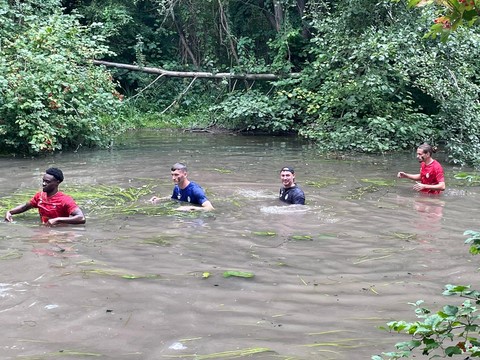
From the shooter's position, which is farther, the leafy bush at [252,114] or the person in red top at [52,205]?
the leafy bush at [252,114]

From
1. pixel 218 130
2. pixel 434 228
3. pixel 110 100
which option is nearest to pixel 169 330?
pixel 434 228

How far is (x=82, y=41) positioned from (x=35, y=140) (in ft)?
12.2

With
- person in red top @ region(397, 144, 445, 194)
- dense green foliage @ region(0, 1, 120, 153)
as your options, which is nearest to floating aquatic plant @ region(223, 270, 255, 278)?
person in red top @ region(397, 144, 445, 194)

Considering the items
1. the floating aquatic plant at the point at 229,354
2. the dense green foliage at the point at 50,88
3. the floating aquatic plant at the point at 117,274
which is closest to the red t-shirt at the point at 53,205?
the floating aquatic plant at the point at 117,274

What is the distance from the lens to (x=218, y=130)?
70.5ft

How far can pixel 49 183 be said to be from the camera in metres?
7.93

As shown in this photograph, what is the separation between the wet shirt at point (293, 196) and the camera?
9.42 m

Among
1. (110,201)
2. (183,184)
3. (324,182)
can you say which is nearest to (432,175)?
(324,182)

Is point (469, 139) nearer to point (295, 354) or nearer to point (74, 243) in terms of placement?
point (74, 243)

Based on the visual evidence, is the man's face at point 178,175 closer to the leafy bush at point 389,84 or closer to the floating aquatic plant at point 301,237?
the floating aquatic plant at point 301,237

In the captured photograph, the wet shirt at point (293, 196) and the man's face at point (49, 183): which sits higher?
the man's face at point (49, 183)

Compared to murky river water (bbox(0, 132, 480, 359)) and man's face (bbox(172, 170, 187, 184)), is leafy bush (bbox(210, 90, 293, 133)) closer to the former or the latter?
murky river water (bbox(0, 132, 480, 359))

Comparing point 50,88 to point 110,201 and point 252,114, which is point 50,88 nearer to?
point 110,201

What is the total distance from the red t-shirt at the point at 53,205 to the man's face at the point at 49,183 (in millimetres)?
109
